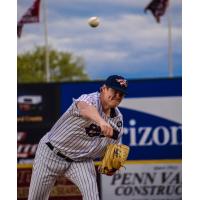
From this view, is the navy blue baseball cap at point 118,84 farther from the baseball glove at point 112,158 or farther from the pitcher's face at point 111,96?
the baseball glove at point 112,158

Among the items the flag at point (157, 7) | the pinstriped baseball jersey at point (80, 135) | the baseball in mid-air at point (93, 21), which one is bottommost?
the pinstriped baseball jersey at point (80, 135)

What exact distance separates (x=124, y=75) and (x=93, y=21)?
0.66 metres

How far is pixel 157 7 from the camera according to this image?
8289 millimetres

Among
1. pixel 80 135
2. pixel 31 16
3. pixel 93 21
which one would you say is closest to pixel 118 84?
pixel 80 135

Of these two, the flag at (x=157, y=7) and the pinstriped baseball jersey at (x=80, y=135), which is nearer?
the pinstriped baseball jersey at (x=80, y=135)

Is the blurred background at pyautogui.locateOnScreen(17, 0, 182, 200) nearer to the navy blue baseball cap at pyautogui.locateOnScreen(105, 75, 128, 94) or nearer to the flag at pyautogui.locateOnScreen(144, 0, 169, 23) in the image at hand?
the flag at pyautogui.locateOnScreen(144, 0, 169, 23)

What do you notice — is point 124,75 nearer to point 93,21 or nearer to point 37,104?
point 93,21

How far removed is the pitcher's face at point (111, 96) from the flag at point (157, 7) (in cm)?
182

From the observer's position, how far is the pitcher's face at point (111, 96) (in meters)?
6.54

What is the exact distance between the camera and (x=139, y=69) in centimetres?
838

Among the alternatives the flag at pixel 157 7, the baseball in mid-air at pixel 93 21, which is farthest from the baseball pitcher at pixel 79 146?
the baseball in mid-air at pixel 93 21
